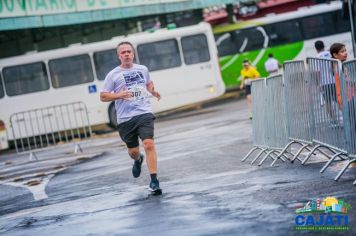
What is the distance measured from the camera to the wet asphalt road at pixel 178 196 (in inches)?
261

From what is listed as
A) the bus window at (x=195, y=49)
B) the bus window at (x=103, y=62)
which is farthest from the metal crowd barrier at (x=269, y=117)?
the bus window at (x=195, y=49)

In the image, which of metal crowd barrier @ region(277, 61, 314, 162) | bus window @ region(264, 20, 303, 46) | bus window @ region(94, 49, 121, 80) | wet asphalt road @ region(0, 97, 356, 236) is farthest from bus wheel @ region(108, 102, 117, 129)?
metal crowd barrier @ region(277, 61, 314, 162)

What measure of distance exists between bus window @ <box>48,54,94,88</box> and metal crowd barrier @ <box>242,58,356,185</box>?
606 inches

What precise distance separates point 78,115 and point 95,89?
6.71 feet

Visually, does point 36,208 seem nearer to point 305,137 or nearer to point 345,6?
point 305,137

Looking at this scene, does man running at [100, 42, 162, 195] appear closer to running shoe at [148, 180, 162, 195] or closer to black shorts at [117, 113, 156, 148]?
black shorts at [117, 113, 156, 148]

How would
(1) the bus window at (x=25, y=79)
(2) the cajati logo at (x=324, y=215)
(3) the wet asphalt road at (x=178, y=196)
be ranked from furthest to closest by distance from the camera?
1. (1) the bus window at (x=25, y=79)
2. (3) the wet asphalt road at (x=178, y=196)
3. (2) the cajati logo at (x=324, y=215)

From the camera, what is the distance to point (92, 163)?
15.3 meters

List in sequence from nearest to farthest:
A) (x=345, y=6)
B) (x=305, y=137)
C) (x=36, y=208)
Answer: (x=36, y=208) < (x=305, y=137) < (x=345, y=6)

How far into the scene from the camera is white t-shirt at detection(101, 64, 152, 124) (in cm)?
943

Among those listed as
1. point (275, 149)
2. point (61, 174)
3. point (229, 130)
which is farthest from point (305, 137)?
point (229, 130)

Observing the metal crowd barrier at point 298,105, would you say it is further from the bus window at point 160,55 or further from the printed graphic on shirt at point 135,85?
the bus window at point 160,55

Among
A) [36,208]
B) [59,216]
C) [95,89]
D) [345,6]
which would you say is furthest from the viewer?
[95,89]

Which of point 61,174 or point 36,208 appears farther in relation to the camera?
point 61,174
